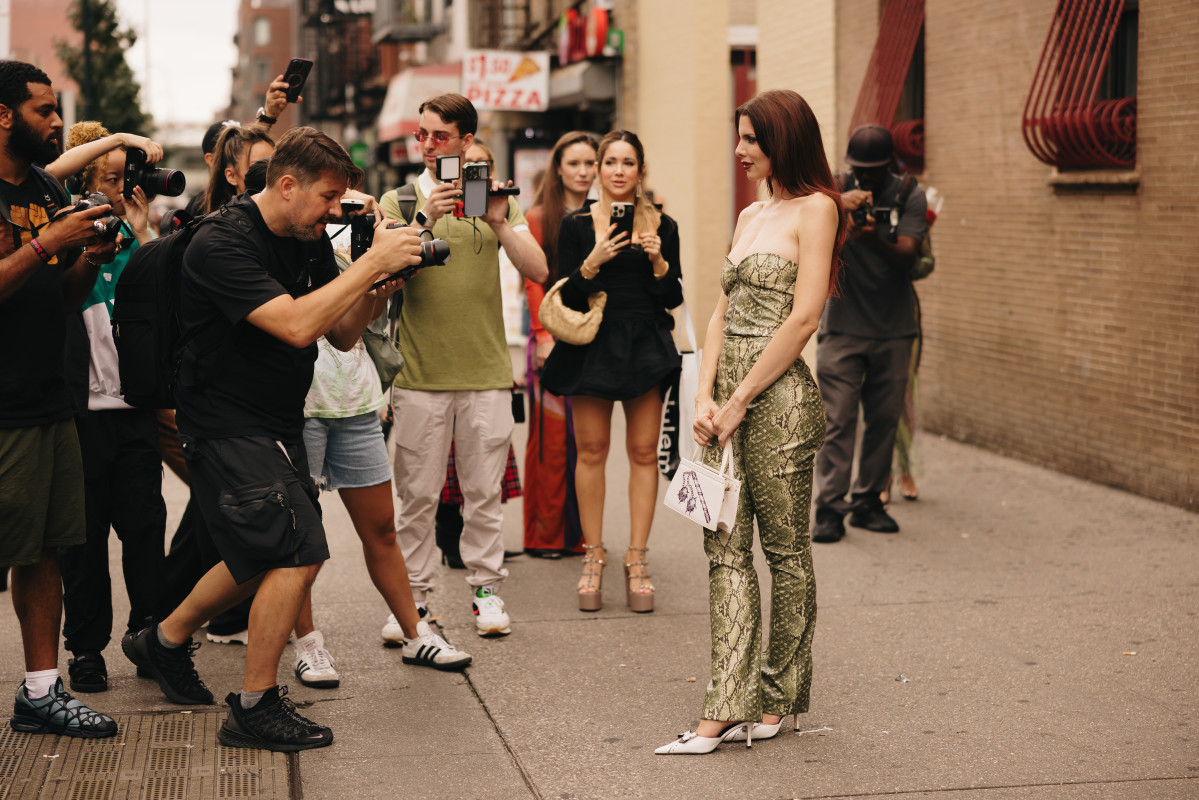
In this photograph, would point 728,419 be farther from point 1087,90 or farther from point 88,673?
point 1087,90

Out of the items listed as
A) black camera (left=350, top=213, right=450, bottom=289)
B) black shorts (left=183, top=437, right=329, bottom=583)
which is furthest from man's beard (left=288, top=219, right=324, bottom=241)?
black shorts (left=183, top=437, right=329, bottom=583)

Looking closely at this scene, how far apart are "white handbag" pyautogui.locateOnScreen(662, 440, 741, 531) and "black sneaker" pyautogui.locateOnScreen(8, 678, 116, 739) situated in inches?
80.0

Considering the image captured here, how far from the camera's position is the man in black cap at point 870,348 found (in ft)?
24.1

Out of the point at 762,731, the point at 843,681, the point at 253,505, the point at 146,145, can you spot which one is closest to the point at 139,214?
the point at 146,145

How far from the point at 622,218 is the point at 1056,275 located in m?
4.42

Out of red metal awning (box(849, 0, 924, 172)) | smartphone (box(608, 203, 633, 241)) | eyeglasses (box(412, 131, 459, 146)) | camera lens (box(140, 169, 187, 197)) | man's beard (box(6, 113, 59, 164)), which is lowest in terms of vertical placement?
smartphone (box(608, 203, 633, 241))

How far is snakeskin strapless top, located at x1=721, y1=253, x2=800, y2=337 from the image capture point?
4379mm

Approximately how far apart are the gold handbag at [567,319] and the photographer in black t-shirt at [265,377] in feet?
5.47

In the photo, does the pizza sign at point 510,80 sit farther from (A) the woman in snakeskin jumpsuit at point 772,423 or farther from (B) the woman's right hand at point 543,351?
(A) the woman in snakeskin jumpsuit at point 772,423

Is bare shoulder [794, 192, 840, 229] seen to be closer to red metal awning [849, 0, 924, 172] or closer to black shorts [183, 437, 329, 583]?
black shorts [183, 437, 329, 583]

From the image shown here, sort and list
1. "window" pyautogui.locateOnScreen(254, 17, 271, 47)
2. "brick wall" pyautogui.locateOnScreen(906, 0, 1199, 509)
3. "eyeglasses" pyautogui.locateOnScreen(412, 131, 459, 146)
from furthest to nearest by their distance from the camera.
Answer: "window" pyautogui.locateOnScreen(254, 17, 271, 47), "brick wall" pyautogui.locateOnScreen(906, 0, 1199, 509), "eyeglasses" pyautogui.locateOnScreen(412, 131, 459, 146)

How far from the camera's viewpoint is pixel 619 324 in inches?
243

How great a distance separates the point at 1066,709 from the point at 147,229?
3892mm

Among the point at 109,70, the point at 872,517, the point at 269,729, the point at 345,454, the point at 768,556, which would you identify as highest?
the point at 109,70
